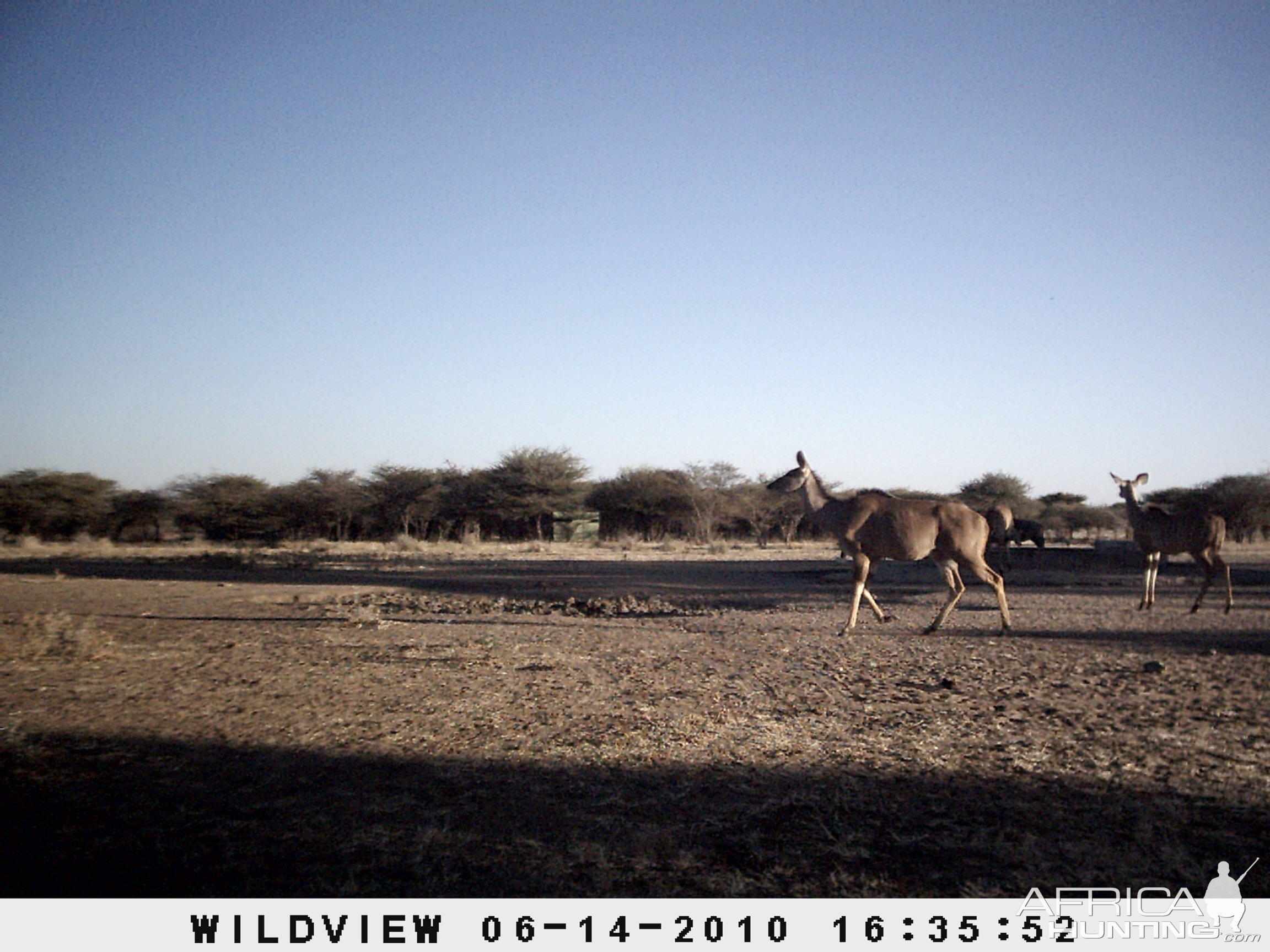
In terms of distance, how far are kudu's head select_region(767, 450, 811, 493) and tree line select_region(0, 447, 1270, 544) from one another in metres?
29.7

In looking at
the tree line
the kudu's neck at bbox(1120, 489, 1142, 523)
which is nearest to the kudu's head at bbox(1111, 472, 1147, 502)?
the kudu's neck at bbox(1120, 489, 1142, 523)

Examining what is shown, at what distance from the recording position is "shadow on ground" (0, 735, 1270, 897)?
11.1 ft

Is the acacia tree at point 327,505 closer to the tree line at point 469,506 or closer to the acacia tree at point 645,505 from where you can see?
the tree line at point 469,506

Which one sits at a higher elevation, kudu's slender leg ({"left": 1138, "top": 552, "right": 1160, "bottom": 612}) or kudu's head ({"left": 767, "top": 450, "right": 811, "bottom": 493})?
kudu's head ({"left": 767, "top": 450, "right": 811, "bottom": 493})

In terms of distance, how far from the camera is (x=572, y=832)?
12.8 feet

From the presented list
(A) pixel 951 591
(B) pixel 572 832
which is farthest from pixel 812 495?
(B) pixel 572 832

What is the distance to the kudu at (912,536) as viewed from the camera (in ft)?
38.0

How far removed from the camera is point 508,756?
5.19m

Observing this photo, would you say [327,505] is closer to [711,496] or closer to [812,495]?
[711,496]

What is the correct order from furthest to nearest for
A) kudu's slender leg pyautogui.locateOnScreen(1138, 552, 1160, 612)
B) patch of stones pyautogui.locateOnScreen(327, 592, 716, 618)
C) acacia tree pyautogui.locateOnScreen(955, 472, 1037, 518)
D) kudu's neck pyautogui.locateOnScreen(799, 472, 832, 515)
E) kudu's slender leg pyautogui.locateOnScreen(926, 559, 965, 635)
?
1. acacia tree pyautogui.locateOnScreen(955, 472, 1037, 518)
2. patch of stones pyautogui.locateOnScreen(327, 592, 716, 618)
3. kudu's slender leg pyautogui.locateOnScreen(1138, 552, 1160, 612)
4. kudu's neck pyautogui.locateOnScreen(799, 472, 832, 515)
5. kudu's slender leg pyautogui.locateOnScreen(926, 559, 965, 635)

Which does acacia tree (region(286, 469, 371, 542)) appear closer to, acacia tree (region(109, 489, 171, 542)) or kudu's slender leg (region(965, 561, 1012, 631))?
acacia tree (region(109, 489, 171, 542))

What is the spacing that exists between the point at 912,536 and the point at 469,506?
1687 inches

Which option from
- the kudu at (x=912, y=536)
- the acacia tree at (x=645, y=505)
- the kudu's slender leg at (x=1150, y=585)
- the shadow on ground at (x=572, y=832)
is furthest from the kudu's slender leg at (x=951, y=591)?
the acacia tree at (x=645, y=505)
